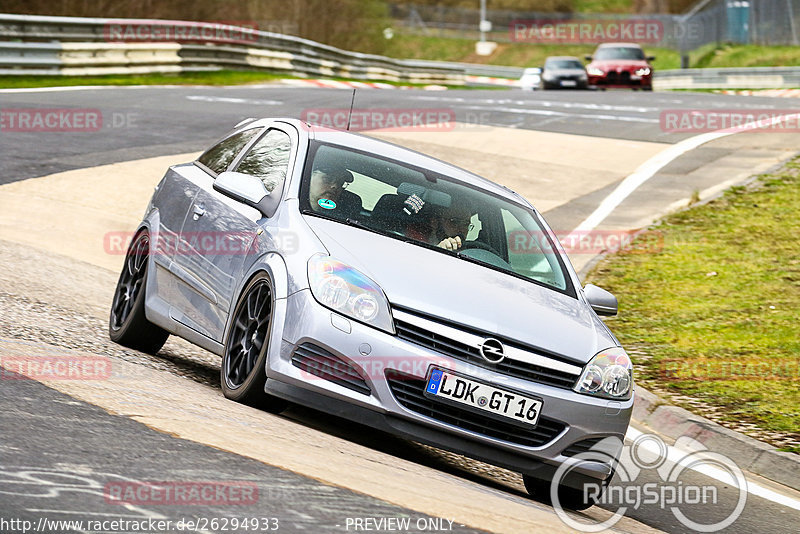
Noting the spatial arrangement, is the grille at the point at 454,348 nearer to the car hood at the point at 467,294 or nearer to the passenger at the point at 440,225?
the car hood at the point at 467,294

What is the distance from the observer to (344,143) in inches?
296

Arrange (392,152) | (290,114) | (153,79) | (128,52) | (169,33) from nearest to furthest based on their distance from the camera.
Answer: (392,152) < (290,114) < (128,52) < (153,79) < (169,33)

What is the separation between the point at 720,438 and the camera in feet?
26.5

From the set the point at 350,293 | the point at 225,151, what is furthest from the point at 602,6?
the point at 350,293

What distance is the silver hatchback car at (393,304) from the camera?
5.84 meters

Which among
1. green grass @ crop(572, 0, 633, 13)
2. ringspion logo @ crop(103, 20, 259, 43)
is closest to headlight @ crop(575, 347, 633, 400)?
ringspion logo @ crop(103, 20, 259, 43)

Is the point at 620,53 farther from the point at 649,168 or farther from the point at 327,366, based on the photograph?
the point at 327,366

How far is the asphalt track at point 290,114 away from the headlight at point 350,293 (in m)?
0.65

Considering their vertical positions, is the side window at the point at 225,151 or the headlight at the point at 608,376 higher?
the side window at the point at 225,151

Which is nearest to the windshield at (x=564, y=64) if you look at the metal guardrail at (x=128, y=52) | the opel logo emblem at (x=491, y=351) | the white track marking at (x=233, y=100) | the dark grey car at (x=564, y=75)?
the dark grey car at (x=564, y=75)

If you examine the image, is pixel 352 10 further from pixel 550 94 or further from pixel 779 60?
pixel 550 94

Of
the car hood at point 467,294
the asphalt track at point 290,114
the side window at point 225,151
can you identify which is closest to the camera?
the asphalt track at point 290,114

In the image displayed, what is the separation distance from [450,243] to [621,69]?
33398 mm

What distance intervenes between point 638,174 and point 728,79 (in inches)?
1227
